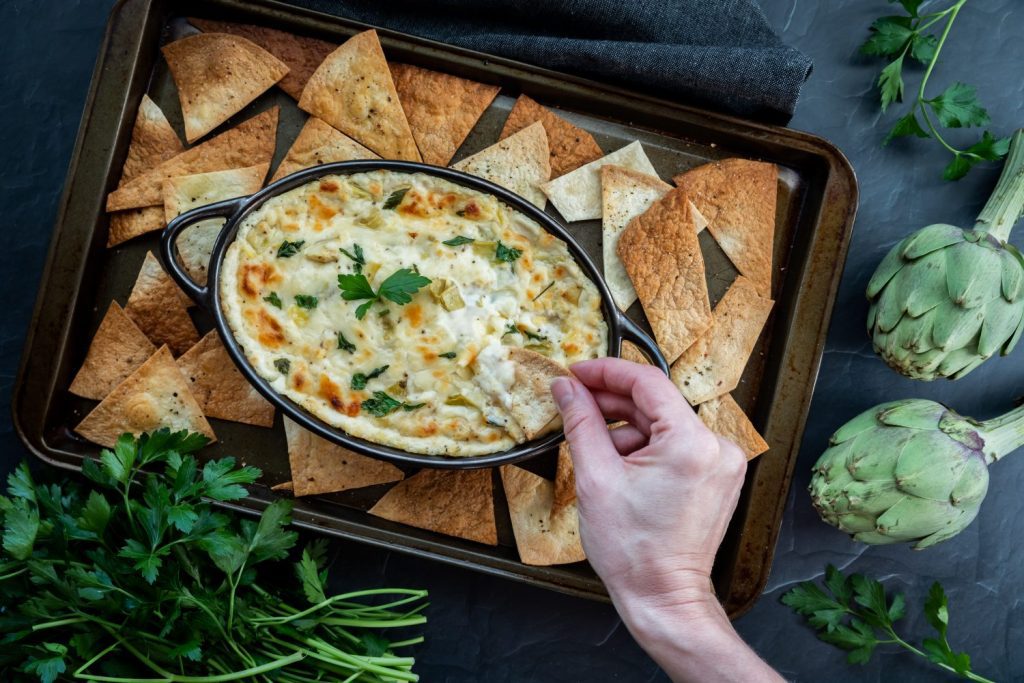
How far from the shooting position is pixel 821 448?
321cm

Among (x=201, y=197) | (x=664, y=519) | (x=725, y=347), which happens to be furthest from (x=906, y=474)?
(x=201, y=197)

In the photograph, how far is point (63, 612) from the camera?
2520 mm

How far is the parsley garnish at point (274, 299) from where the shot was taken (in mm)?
2531

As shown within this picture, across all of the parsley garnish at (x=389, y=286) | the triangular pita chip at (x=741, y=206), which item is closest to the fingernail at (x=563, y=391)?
the parsley garnish at (x=389, y=286)

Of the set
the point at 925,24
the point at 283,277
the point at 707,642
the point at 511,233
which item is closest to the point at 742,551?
the point at 707,642

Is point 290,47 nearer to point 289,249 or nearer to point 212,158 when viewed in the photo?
point 212,158

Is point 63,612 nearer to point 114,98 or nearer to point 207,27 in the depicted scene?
point 114,98

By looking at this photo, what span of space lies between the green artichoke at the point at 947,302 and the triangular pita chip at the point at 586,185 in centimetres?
94

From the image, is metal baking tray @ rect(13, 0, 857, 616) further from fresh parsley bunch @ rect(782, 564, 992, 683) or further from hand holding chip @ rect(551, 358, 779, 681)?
hand holding chip @ rect(551, 358, 779, 681)

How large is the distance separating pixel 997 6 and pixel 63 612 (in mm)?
3888

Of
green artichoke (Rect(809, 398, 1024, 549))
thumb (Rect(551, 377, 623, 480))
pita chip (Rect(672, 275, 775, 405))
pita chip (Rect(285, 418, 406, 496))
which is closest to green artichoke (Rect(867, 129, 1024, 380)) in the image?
green artichoke (Rect(809, 398, 1024, 549))

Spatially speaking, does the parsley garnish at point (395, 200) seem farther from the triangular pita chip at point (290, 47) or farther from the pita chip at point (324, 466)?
the pita chip at point (324, 466)

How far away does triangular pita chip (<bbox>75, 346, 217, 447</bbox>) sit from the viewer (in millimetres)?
2760

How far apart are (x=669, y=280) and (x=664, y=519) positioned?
0.98m
